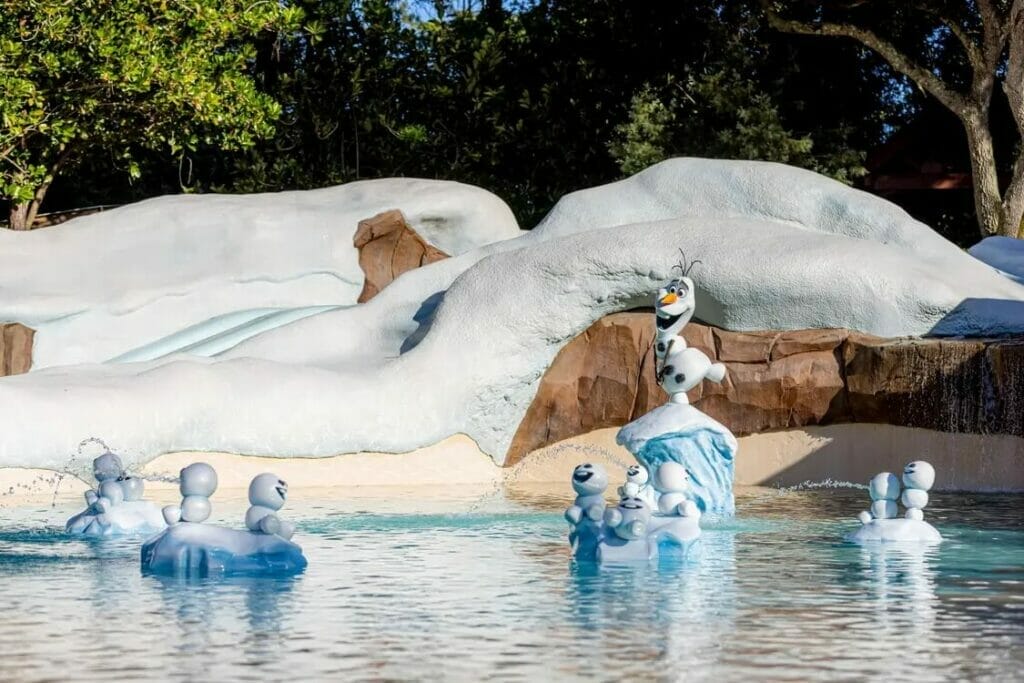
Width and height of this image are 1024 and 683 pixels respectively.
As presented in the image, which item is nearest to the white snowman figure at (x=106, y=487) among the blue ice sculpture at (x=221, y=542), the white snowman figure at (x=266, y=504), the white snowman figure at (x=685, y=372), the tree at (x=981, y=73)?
the blue ice sculpture at (x=221, y=542)

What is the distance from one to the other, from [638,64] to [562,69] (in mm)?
1189

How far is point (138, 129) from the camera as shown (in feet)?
66.6

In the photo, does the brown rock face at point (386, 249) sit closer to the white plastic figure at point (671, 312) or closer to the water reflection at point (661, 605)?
the white plastic figure at point (671, 312)

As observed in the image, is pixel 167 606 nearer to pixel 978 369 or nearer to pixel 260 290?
pixel 978 369

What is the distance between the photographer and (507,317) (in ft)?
50.0

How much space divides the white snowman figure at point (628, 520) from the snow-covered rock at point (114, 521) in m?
3.29

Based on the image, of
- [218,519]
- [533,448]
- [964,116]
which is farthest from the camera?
[964,116]

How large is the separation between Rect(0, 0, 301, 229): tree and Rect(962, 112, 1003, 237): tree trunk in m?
9.14

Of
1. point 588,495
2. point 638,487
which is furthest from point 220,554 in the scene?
point 638,487

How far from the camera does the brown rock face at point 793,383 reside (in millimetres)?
14453

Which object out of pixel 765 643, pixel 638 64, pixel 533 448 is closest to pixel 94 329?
pixel 533 448

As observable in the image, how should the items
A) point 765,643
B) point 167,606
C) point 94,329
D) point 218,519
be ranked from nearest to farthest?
point 765,643
point 167,606
point 218,519
point 94,329

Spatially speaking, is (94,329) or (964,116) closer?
(94,329)

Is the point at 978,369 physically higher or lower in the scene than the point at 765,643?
higher
